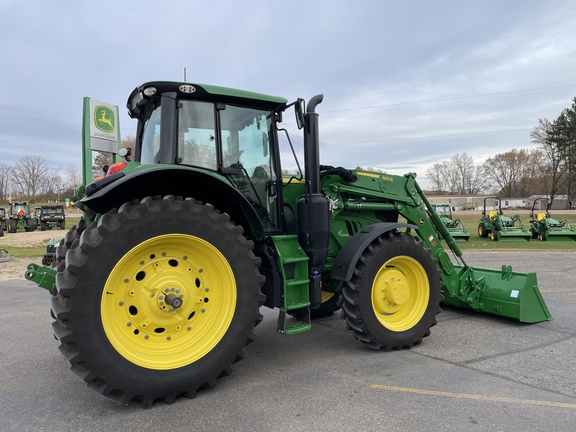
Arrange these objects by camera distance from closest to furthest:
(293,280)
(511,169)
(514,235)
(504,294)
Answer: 1. (293,280)
2. (504,294)
3. (514,235)
4. (511,169)

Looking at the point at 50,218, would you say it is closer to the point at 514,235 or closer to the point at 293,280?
the point at 514,235

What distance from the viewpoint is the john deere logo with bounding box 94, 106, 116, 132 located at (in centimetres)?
973

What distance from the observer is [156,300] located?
11.5 feet

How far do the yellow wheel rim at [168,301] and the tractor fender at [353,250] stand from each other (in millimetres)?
1369

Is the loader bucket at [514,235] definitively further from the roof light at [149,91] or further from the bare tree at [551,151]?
the bare tree at [551,151]

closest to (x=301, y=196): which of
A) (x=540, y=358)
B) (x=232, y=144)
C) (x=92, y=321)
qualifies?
(x=232, y=144)

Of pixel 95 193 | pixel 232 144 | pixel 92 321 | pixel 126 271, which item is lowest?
pixel 92 321

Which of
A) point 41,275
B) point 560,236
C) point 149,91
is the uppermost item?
point 149,91

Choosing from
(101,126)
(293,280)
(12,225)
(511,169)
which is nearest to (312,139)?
(293,280)

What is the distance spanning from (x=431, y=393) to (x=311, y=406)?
1.01 m

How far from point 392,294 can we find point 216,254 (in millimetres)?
2130

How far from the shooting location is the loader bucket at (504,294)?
560 centimetres

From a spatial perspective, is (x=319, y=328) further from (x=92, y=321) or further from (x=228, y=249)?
(x=92, y=321)

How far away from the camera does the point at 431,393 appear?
3.60 metres
